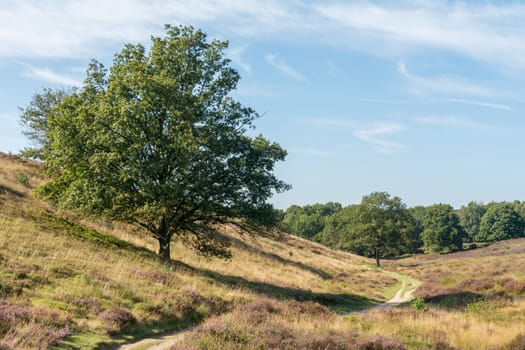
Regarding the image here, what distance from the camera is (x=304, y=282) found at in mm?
40375

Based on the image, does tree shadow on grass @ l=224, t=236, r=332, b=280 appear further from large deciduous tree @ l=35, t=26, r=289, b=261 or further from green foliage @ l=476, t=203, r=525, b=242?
green foliage @ l=476, t=203, r=525, b=242

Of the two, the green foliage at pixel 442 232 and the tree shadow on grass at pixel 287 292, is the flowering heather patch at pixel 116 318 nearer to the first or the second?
the tree shadow on grass at pixel 287 292

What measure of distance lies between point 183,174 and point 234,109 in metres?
5.25

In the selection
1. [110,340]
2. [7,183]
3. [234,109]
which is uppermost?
[234,109]

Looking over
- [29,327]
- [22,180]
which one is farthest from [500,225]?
[29,327]

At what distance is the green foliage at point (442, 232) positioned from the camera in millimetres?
139750

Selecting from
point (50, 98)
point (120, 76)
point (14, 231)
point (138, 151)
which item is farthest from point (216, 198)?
point (50, 98)

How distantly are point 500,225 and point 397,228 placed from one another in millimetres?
91862

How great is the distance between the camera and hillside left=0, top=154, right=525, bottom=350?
43.3 feet

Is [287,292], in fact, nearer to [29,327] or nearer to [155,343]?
[155,343]

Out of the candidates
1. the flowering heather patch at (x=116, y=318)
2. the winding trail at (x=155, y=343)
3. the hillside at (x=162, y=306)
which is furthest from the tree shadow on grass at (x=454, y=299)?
the flowering heather patch at (x=116, y=318)

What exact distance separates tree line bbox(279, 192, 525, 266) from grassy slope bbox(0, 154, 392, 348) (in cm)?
710

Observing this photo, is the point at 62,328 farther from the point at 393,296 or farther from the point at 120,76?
the point at 393,296

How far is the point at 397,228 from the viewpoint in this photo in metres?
87.1
